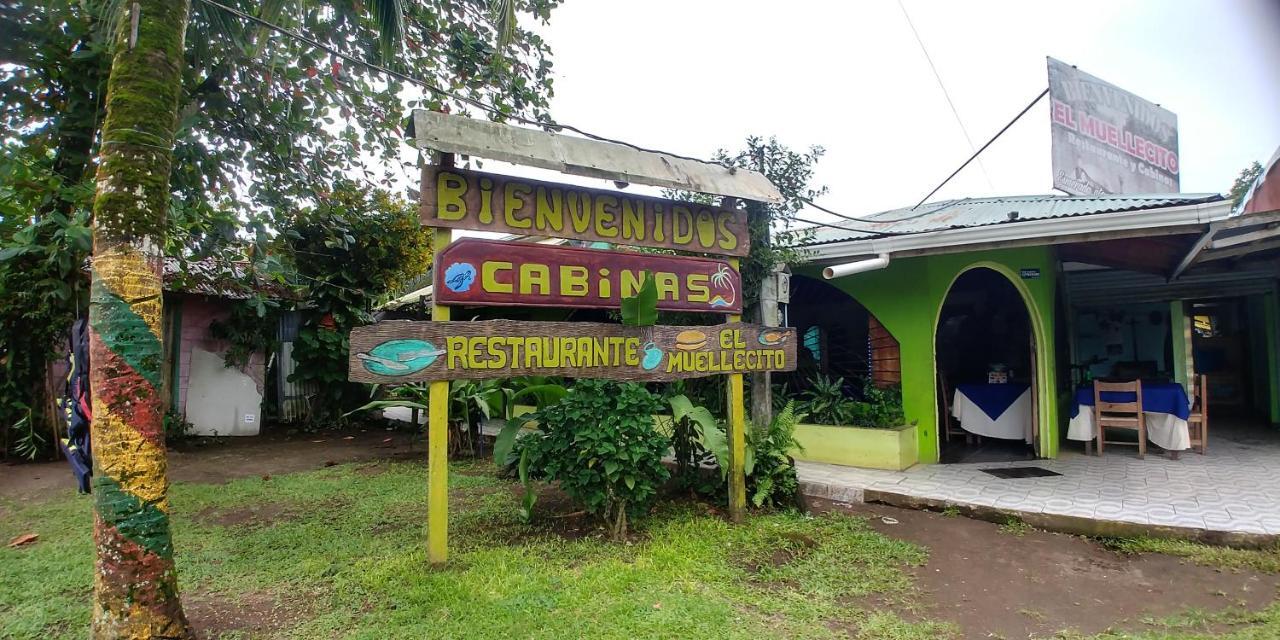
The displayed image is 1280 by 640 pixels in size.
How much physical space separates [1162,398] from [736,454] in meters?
5.44

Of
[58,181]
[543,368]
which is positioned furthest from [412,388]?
[543,368]

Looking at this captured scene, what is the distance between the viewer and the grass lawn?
3.13 meters

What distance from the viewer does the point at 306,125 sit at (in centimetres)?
689

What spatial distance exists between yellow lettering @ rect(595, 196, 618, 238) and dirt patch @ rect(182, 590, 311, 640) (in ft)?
9.66

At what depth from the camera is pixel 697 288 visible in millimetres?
4941

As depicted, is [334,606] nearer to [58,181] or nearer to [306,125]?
[58,181]

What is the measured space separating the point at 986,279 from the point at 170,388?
12573 millimetres

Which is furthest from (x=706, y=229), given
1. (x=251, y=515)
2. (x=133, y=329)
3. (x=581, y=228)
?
(x=251, y=515)

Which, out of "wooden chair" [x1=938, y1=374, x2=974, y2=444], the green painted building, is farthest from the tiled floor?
"wooden chair" [x1=938, y1=374, x2=974, y2=444]

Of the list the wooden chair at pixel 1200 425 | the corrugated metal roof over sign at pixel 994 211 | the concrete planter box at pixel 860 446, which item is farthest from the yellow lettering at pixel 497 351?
the wooden chair at pixel 1200 425

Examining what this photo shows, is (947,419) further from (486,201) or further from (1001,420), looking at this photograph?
(486,201)

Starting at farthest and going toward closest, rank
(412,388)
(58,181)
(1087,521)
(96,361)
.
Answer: (412,388) < (58,181) < (1087,521) < (96,361)

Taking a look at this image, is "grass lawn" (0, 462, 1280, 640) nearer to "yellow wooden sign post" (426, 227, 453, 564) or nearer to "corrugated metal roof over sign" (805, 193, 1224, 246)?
"yellow wooden sign post" (426, 227, 453, 564)

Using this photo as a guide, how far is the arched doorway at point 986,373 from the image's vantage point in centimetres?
755
